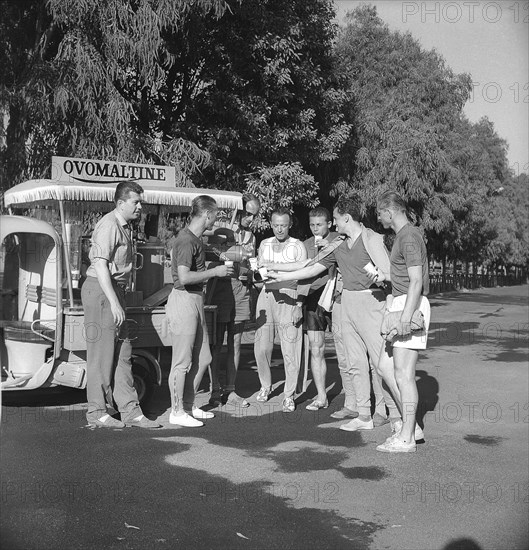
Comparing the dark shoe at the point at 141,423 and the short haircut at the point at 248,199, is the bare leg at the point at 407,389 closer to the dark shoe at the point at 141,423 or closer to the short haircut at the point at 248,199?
the dark shoe at the point at 141,423

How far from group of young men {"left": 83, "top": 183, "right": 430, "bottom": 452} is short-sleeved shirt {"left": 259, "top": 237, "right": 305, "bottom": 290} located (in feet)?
0.03

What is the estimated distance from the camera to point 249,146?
56.4 feet

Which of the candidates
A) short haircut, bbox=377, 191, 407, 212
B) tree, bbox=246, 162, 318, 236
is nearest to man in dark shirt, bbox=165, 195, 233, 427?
short haircut, bbox=377, 191, 407, 212

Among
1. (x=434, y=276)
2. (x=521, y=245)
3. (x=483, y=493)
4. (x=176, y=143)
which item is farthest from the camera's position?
(x=521, y=245)

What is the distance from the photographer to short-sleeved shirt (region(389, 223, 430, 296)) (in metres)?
6.02

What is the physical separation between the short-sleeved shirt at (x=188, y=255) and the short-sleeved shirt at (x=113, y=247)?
16.5 inches

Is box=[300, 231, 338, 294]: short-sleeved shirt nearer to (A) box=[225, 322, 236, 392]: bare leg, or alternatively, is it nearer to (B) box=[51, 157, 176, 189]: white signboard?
(A) box=[225, 322, 236, 392]: bare leg

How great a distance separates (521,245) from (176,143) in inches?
1868

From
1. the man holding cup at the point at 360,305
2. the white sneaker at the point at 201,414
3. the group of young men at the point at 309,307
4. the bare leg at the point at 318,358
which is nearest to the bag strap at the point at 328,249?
the group of young men at the point at 309,307

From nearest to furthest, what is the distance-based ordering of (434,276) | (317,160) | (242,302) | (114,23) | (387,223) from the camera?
(387,223), (242,302), (114,23), (317,160), (434,276)

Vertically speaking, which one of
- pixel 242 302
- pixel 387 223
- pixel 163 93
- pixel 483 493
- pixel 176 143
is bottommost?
pixel 483 493

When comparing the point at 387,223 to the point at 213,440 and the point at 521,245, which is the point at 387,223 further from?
the point at 521,245

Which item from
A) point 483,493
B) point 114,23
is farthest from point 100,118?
point 483,493

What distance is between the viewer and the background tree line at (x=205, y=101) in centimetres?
1375
